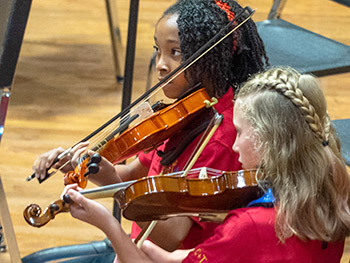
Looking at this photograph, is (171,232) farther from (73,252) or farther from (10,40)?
(73,252)

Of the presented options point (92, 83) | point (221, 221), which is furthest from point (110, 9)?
point (221, 221)

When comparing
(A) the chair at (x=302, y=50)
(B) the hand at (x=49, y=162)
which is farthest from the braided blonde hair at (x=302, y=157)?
(A) the chair at (x=302, y=50)

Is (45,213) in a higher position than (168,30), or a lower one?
lower

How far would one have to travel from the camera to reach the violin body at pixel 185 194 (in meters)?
0.89

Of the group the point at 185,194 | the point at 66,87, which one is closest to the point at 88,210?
the point at 185,194

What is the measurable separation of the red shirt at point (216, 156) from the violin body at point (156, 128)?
4 cm

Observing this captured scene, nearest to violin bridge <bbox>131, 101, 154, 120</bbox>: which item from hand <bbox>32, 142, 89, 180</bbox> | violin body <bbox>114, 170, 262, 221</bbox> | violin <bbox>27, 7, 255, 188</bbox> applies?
violin <bbox>27, 7, 255, 188</bbox>

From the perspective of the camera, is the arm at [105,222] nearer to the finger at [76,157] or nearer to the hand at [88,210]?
the hand at [88,210]

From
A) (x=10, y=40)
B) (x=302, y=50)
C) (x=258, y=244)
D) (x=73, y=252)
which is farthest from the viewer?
(x=302, y=50)

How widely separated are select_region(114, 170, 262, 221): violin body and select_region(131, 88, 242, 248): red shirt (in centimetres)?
14

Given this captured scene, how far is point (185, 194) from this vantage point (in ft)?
2.97

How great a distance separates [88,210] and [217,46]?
0.36 m

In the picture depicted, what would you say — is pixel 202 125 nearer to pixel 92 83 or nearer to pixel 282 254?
pixel 282 254

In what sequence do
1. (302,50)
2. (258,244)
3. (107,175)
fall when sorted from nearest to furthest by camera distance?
(258,244), (107,175), (302,50)
